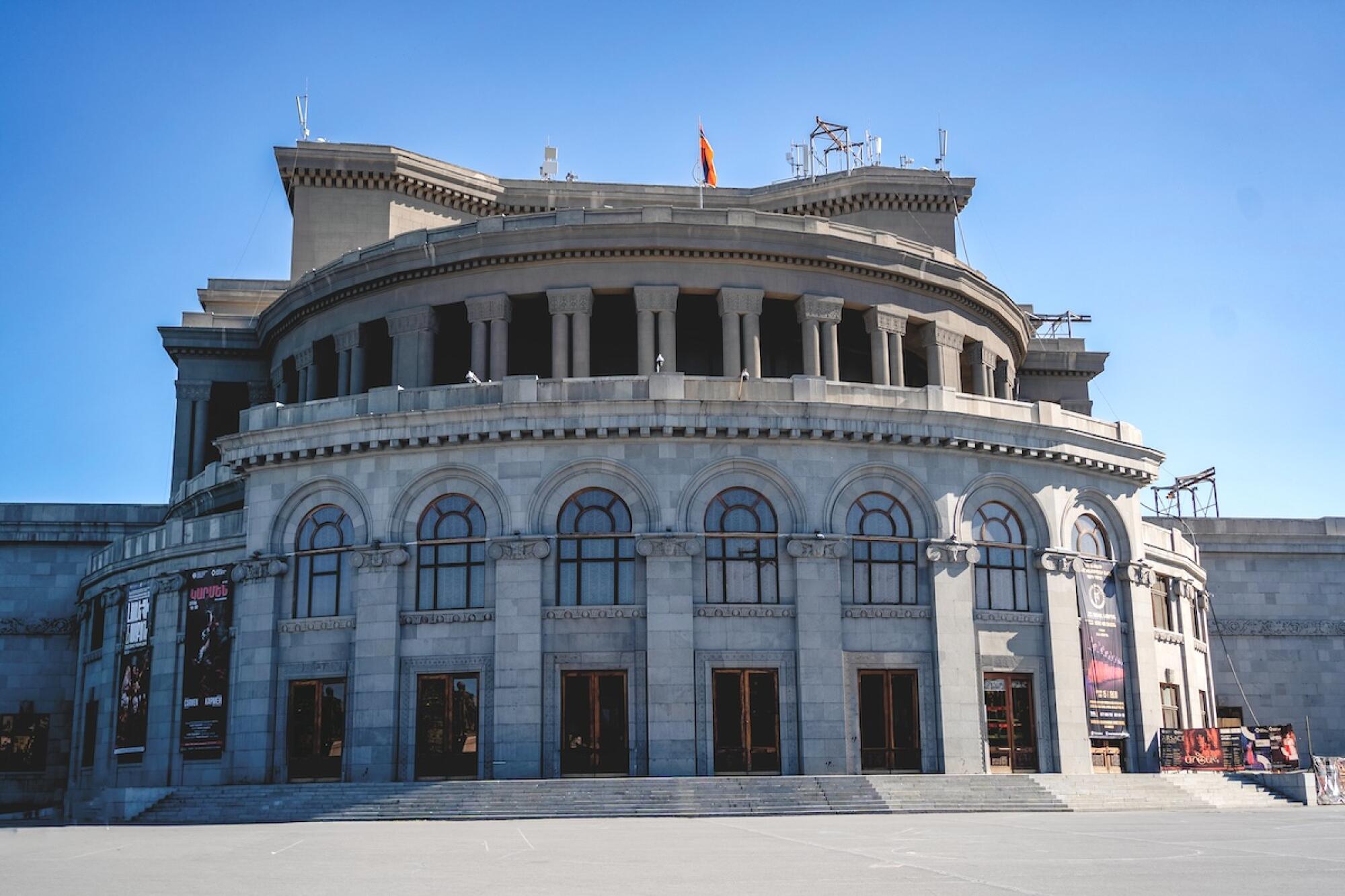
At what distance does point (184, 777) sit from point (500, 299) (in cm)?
1908

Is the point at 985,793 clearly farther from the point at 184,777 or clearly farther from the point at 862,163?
the point at 862,163

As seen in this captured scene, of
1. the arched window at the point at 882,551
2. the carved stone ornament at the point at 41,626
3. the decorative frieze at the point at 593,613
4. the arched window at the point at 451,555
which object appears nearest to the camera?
the decorative frieze at the point at 593,613

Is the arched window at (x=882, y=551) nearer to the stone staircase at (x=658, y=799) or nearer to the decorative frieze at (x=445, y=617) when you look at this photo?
the stone staircase at (x=658, y=799)

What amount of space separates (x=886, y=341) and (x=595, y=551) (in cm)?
1699

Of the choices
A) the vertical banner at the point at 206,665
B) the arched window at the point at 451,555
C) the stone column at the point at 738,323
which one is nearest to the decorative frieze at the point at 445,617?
the arched window at the point at 451,555

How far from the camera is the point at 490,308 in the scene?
50.9 meters

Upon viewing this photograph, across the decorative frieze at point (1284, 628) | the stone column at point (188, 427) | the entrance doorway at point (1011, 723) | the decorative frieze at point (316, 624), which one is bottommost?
the entrance doorway at point (1011, 723)

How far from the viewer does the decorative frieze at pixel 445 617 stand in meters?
40.6

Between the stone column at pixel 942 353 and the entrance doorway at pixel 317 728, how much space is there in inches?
994

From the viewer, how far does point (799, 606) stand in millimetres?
40594

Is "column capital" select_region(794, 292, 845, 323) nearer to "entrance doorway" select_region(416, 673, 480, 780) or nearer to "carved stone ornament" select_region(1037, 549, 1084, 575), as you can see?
"carved stone ornament" select_region(1037, 549, 1084, 575)

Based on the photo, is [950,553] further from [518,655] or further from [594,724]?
[518,655]

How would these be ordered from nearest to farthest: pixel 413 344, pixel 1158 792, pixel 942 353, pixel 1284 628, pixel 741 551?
pixel 1158 792
pixel 741 551
pixel 413 344
pixel 942 353
pixel 1284 628

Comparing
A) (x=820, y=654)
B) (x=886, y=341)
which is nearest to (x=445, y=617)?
(x=820, y=654)
